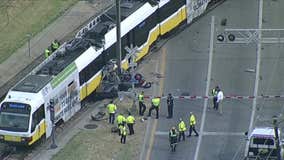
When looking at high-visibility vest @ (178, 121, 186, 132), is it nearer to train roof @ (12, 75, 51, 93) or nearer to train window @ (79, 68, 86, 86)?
train window @ (79, 68, 86, 86)

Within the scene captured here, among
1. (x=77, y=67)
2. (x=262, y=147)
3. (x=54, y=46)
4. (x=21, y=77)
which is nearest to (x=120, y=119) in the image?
(x=77, y=67)

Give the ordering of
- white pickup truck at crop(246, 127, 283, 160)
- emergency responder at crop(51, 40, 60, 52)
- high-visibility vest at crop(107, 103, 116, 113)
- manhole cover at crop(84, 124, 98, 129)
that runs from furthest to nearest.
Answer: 1. emergency responder at crop(51, 40, 60, 52)
2. manhole cover at crop(84, 124, 98, 129)
3. high-visibility vest at crop(107, 103, 116, 113)
4. white pickup truck at crop(246, 127, 283, 160)

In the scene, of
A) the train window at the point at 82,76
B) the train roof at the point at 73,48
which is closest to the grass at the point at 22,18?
the train roof at the point at 73,48

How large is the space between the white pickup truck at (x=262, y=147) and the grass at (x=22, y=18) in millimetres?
20818

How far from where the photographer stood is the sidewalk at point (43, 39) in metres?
50.2

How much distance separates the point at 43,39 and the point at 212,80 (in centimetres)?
1272

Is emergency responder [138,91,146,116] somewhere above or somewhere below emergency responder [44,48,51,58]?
below

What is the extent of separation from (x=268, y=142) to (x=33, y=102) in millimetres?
10682

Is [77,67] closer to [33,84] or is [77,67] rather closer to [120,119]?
[33,84]

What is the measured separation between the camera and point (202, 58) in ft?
166

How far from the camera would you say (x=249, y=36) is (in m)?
48.1

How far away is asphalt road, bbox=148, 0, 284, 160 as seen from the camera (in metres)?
40.3

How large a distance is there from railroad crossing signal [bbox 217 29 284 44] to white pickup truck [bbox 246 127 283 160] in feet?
37.7

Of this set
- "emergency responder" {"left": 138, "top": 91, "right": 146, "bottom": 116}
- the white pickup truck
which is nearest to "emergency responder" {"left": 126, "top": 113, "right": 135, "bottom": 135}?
"emergency responder" {"left": 138, "top": 91, "right": 146, "bottom": 116}
